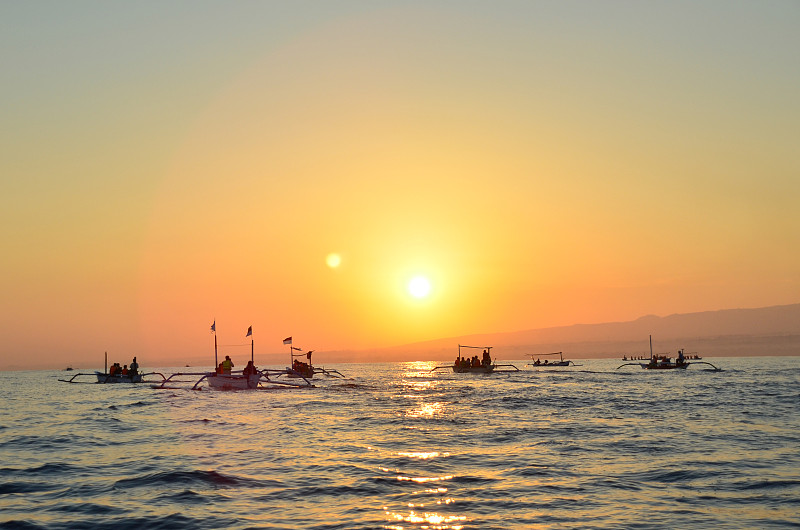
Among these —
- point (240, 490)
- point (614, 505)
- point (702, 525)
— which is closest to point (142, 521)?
point (240, 490)

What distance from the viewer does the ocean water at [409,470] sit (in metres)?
16.1

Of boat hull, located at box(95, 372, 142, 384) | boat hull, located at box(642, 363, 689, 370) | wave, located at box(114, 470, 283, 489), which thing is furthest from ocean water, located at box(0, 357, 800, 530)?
boat hull, located at box(642, 363, 689, 370)

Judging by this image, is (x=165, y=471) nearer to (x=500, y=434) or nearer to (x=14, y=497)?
(x=14, y=497)

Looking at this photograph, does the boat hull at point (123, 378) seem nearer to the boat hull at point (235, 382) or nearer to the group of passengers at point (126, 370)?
the group of passengers at point (126, 370)

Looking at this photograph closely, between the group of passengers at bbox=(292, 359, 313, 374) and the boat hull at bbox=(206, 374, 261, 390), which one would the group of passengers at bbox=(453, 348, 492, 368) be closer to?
the group of passengers at bbox=(292, 359, 313, 374)

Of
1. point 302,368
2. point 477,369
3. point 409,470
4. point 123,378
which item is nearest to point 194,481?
point 409,470

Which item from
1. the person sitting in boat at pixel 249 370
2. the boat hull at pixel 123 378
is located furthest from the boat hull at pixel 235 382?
the boat hull at pixel 123 378

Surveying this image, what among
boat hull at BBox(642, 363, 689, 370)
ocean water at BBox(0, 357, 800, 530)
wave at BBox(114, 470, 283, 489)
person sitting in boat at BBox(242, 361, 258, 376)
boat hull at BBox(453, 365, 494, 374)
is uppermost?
person sitting in boat at BBox(242, 361, 258, 376)

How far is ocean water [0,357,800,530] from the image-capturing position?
16.1 meters

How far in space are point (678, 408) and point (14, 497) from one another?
133 feet

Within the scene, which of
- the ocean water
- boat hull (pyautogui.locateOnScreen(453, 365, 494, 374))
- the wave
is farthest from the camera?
boat hull (pyautogui.locateOnScreen(453, 365, 494, 374))

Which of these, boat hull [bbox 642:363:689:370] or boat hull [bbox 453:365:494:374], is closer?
boat hull [bbox 453:365:494:374]

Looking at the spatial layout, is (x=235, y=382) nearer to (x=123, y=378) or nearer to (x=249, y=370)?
(x=249, y=370)

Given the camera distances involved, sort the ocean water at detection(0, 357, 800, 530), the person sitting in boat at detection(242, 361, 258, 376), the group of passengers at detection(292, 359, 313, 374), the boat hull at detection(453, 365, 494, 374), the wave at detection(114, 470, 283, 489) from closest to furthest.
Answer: the ocean water at detection(0, 357, 800, 530) < the wave at detection(114, 470, 283, 489) < the person sitting in boat at detection(242, 361, 258, 376) < the group of passengers at detection(292, 359, 313, 374) < the boat hull at detection(453, 365, 494, 374)
